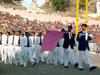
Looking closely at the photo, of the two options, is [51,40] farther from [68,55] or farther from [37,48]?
[37,48]

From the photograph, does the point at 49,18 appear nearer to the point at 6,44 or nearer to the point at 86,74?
the point at 6,44

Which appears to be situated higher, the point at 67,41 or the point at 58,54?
the point at 67,41

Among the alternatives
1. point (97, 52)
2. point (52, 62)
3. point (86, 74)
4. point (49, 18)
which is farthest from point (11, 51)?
point (49, 18)

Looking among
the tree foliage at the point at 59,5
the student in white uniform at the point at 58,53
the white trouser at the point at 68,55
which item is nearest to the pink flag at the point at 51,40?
the white trouser at the point at 68,55

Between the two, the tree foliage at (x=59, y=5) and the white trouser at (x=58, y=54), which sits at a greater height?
the tree foliage at (x=59, y=5)

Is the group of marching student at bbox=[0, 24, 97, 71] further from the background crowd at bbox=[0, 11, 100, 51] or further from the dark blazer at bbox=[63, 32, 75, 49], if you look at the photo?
the background crowd at bbox=[0, 11, 100, 51]

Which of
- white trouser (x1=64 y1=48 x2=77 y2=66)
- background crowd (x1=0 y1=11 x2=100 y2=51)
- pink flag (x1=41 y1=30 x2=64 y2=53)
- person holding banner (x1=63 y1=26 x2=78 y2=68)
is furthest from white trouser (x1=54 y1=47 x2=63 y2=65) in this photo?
background crowd (x1=0 y1=11 x2=100 y2=51)

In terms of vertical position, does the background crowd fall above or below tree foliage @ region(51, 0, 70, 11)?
below

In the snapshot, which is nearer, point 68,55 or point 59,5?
point 68,55

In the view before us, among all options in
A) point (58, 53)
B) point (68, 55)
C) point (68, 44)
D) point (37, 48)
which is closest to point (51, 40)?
point (68, 44)

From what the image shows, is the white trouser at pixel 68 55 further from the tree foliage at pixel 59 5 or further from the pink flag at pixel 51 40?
the tree foliage at pixel 59 5

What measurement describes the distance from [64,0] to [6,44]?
69.2 metres

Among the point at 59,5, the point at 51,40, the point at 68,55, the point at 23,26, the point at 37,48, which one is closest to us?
the point at 51,40

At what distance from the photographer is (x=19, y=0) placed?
290 feet
